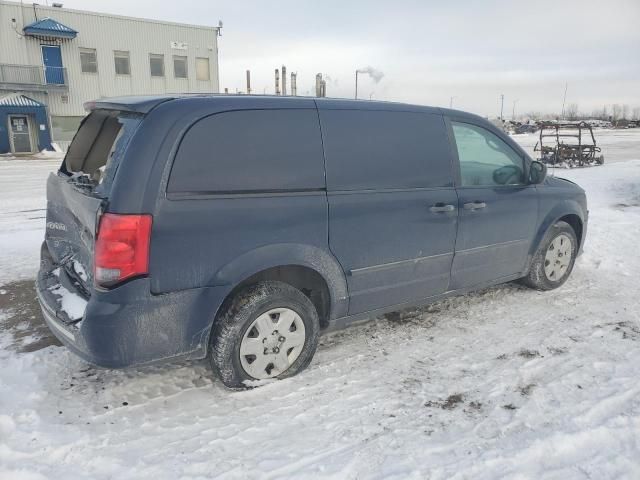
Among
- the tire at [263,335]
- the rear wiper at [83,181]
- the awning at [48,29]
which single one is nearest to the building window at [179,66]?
the awning at [48,29]

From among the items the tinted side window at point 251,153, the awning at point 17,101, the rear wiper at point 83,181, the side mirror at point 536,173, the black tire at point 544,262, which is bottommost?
the black tire at point 544,262

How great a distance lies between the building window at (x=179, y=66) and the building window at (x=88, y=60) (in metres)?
4.34

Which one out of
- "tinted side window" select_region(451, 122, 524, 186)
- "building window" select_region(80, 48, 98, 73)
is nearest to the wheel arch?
"tinted side window" select_region(451, 122, 524, 186)

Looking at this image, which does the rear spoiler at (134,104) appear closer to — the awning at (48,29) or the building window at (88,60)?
the awning at (48,29)

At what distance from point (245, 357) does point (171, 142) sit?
53.8 inches

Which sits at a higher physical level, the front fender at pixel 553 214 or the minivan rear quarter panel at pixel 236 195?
the minivan rear quarter panel at pixel 236 195

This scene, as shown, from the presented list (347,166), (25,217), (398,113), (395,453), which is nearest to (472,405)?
(395,453)

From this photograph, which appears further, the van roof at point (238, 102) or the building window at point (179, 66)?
the building window at point (179, 66)

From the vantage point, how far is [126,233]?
257 centimetres

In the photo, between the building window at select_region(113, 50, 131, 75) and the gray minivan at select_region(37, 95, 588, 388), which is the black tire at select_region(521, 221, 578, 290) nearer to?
the gray minivan at select_region(37, 95, 588, 388)

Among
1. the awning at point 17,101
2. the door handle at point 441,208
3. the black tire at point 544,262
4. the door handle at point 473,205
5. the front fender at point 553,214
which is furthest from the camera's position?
the awning at point 17,101

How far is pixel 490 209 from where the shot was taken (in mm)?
4109

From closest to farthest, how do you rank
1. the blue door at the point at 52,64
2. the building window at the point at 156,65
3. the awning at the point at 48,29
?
1. the awning at the point at 48,29
2. the blue door at the point at 52,64
3. the building window at the point at 156,65

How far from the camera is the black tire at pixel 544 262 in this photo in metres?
4.76
